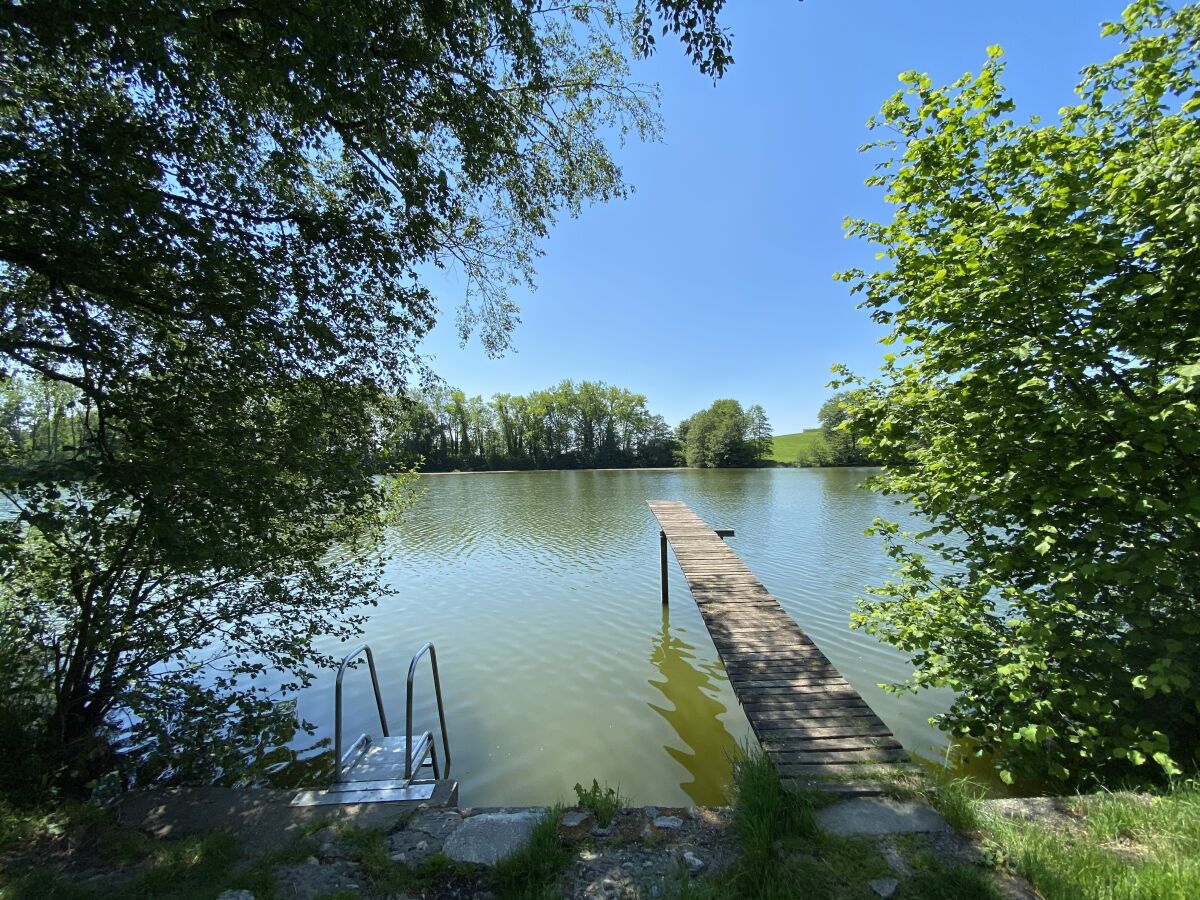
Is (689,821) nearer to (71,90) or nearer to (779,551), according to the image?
(71,90)

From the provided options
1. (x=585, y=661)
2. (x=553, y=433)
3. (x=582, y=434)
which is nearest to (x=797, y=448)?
(x=582, y=434)

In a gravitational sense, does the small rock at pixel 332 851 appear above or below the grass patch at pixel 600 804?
above

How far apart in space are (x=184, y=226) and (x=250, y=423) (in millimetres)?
1542

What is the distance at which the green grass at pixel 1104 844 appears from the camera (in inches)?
86.0

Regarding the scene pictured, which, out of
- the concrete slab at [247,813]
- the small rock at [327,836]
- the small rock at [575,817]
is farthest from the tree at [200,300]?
the small rock at [575,817]

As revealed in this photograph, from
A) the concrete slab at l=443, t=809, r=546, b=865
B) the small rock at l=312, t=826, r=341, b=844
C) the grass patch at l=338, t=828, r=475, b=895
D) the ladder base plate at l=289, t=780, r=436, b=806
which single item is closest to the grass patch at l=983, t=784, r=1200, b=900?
the concrete slab at l=443, t=809, r=546, b=865

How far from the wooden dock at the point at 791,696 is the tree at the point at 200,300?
4228 millimetres

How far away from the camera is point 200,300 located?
366 cm

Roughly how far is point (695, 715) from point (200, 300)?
7.08 meters

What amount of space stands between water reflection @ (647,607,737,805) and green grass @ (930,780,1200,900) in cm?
183

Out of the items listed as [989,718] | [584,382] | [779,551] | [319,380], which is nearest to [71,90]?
[319,380]

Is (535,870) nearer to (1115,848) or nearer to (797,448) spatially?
(1115,848)

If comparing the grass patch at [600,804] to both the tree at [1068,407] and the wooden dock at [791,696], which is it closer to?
the wooden dock at [791,696]

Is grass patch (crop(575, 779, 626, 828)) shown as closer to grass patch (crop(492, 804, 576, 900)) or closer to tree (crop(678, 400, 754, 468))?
grass patch (crop(492, 804, 576, 900))
